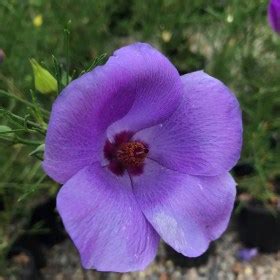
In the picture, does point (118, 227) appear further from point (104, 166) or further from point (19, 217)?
point (19, 217)

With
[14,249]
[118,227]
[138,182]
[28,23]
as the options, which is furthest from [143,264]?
[28,23]

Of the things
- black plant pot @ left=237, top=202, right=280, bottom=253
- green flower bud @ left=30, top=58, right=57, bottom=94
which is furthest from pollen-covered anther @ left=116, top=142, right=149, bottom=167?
black plant pot @ left=237, top=202, right=280, bottom=253

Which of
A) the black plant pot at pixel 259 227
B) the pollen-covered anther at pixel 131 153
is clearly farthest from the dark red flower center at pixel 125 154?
the black plant pot at pixel 259 227

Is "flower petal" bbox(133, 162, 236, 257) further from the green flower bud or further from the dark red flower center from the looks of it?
the green flower bud

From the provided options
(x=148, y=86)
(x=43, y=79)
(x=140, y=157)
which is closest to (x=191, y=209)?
(x=140, y=157)

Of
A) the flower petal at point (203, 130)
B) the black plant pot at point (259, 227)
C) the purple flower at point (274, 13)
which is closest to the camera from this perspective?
the flower petal at point (203, 130)

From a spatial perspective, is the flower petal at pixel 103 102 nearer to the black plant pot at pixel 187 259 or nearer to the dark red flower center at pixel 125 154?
the dark red flower center at pixel 125 154

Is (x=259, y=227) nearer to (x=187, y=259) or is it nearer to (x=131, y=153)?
(x=187, y=259)
